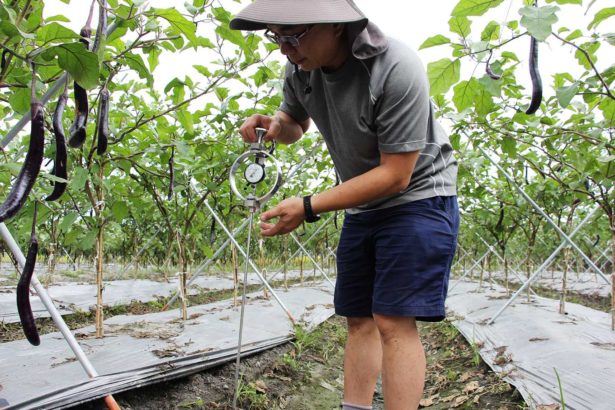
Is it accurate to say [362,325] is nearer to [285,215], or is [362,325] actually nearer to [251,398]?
[285,215]

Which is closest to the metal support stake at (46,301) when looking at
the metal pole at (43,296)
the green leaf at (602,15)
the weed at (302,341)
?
the metal pole at (43,296)

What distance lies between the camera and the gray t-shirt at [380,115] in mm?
1513

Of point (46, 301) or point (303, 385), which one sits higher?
point (46, 301)

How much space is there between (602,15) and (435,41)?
1.72 feet

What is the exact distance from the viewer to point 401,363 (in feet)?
5.32

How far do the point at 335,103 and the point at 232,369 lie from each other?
1.94 meters

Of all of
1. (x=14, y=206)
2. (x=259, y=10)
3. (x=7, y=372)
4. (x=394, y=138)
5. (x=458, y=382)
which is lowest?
(x=458, y=382)

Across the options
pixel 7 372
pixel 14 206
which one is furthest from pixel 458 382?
pixel 14 206

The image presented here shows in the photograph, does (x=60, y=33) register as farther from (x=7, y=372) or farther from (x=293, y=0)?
(x=7, y=372)

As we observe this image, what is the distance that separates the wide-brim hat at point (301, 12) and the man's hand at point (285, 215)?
56 cm

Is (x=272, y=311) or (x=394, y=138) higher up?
(x=394, y=138)

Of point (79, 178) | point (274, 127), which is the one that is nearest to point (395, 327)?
point (274, 127)

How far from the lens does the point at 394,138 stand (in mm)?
1510

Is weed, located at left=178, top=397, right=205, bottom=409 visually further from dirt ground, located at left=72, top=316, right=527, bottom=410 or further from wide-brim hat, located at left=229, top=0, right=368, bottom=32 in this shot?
wide-brim hat, located at left=229, top=0, right=368, bottom=32
